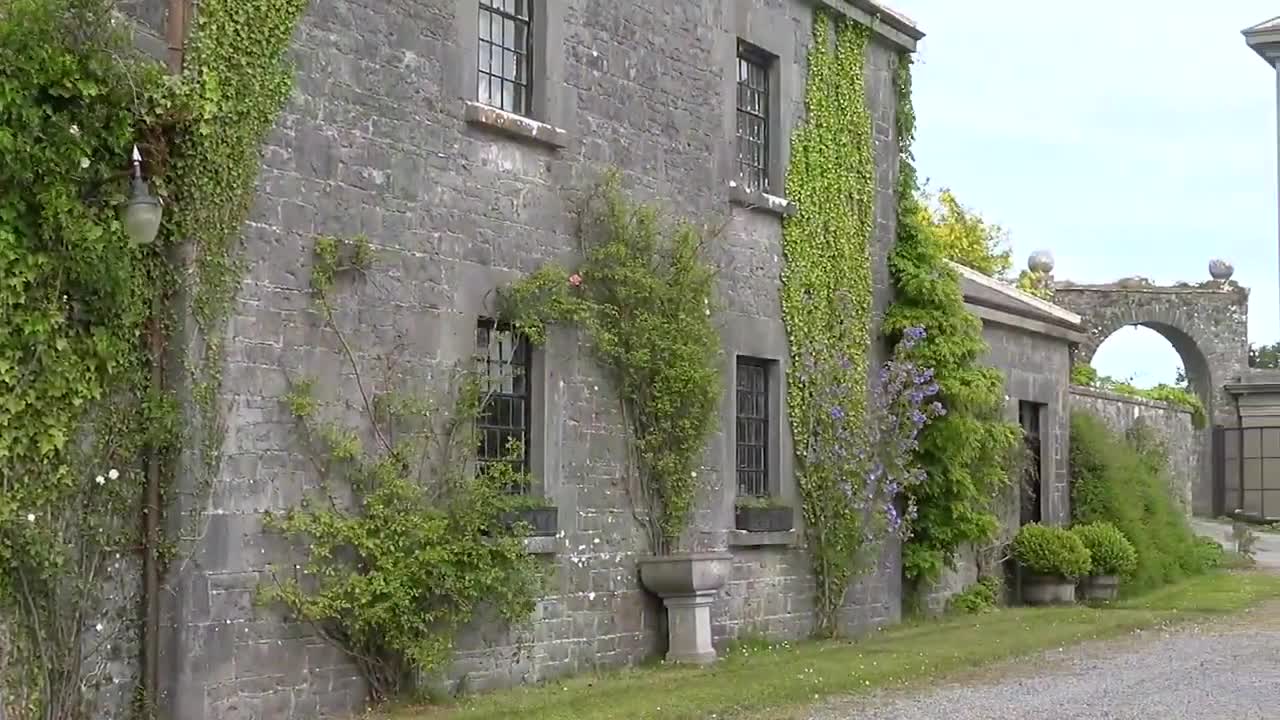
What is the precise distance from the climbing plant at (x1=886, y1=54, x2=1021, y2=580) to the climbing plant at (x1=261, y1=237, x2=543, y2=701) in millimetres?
7091

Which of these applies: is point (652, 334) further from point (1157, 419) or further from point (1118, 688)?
point (1157, 419)

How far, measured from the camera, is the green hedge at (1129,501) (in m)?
23.0

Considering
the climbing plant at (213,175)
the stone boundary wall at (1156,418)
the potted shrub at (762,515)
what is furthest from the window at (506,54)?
the stone boundary wall at (1156,418)

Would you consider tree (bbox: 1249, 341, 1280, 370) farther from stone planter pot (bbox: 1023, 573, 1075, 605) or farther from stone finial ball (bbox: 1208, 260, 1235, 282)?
stone planter pot (bbox: 1023, 573, 1075, 605)

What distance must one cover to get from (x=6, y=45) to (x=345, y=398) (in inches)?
130

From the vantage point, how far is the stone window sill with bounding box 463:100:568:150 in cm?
1289

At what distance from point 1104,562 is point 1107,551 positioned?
5.6 inches

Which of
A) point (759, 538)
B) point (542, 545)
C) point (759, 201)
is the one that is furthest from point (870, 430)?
point (542, 545)

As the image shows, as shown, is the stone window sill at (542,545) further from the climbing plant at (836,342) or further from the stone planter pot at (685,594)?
the climbing plant at (836,342)

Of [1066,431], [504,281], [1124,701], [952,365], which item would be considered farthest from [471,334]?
[1066,431]

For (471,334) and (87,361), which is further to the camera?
(471,334)

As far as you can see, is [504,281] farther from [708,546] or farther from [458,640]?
[708,546]

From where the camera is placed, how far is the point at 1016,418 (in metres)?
21.7

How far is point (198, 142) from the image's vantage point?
10555mm
